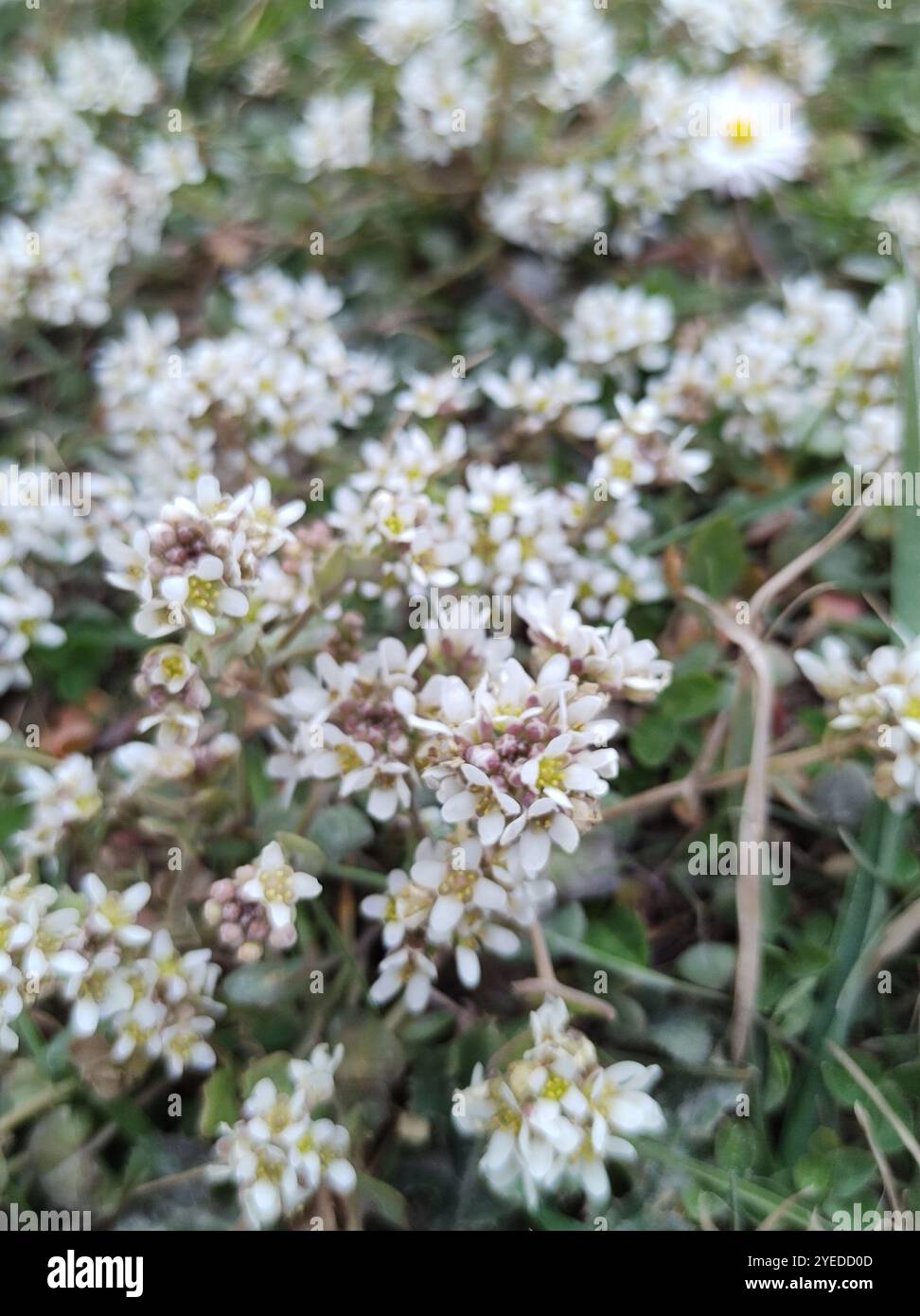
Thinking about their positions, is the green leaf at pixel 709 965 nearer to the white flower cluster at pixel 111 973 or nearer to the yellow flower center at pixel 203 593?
the white flower cluster at pixel 111 973

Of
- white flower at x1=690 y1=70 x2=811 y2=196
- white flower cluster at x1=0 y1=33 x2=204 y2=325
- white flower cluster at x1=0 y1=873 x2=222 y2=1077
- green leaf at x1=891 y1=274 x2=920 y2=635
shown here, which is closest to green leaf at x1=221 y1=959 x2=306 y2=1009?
white flower cluster at x1=0 y1=873 x2=222 y2=1077

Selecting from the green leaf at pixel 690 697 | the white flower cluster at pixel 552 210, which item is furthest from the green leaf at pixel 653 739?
the white flower cluster at pixel 552 210

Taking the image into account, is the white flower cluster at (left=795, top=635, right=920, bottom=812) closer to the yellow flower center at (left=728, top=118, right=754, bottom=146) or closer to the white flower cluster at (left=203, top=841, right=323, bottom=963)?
the white flower cluster at (left=203, top=841, right=323, bottom=963)

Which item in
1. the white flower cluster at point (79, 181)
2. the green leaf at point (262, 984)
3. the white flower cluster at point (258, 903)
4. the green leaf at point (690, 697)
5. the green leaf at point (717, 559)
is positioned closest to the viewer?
the white flower cluster at point (258, 903)

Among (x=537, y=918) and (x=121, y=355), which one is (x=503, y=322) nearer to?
(x=121, y=355)

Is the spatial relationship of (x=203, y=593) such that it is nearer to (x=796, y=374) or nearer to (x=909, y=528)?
(x=909, y=528)

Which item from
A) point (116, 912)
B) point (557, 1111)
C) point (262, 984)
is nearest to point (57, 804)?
point (116, 912)
